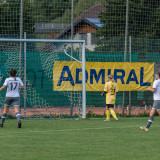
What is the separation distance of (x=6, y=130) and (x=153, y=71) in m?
9.42

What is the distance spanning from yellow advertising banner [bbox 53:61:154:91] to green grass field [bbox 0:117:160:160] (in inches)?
176

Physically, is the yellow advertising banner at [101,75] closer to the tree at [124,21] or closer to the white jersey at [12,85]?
the tree at [124,21]

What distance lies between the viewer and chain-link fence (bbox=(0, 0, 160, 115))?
20.8 metres

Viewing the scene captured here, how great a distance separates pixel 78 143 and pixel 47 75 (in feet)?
31.0

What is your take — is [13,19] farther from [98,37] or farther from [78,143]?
[78,143]

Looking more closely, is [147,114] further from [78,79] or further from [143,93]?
[78,79]

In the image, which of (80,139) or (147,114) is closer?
(80,139)

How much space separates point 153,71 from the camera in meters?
22.3

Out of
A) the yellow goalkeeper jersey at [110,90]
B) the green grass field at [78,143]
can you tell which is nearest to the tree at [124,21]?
the yellow goalkeeper jersey at [110,90]

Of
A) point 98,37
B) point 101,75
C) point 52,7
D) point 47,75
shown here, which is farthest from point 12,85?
point 52,7

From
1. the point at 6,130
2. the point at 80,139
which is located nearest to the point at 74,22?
the point at 6,130

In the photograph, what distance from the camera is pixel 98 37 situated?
21594 millimetres

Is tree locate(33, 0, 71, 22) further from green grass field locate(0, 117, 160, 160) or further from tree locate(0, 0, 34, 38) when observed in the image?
green grass field locate(0, 117, 160, 160)

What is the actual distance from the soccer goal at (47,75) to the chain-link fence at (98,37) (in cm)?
4
